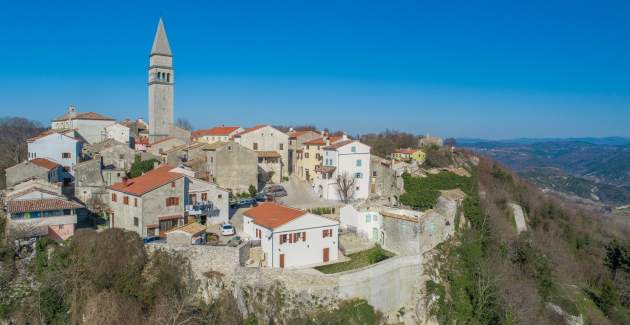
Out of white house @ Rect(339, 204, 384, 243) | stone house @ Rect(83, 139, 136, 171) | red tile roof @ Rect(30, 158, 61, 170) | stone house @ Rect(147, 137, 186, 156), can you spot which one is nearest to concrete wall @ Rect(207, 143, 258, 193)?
stone house @ Rect(83, 139, 136, 171)

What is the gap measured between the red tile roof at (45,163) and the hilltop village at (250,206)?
0.33 ft

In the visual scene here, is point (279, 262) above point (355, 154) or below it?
below

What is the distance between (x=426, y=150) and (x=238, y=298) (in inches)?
1710

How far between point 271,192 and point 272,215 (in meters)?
15.4

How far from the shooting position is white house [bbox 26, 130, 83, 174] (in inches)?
1843

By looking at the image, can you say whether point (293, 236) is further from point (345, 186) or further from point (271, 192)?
point (271, 192)

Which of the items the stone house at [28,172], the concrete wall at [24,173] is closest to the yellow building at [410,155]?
the stone house at [28,172]

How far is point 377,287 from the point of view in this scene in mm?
31734

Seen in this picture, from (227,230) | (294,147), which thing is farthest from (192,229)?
(294,147)

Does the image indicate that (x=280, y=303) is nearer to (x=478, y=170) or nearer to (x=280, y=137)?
(x=280, y=137)

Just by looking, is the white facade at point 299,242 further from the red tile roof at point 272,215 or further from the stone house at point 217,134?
the stone house at point 217,134

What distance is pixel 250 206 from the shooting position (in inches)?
1743

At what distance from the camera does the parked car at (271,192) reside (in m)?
48.1

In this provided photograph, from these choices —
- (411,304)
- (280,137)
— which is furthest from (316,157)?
(411,304)
